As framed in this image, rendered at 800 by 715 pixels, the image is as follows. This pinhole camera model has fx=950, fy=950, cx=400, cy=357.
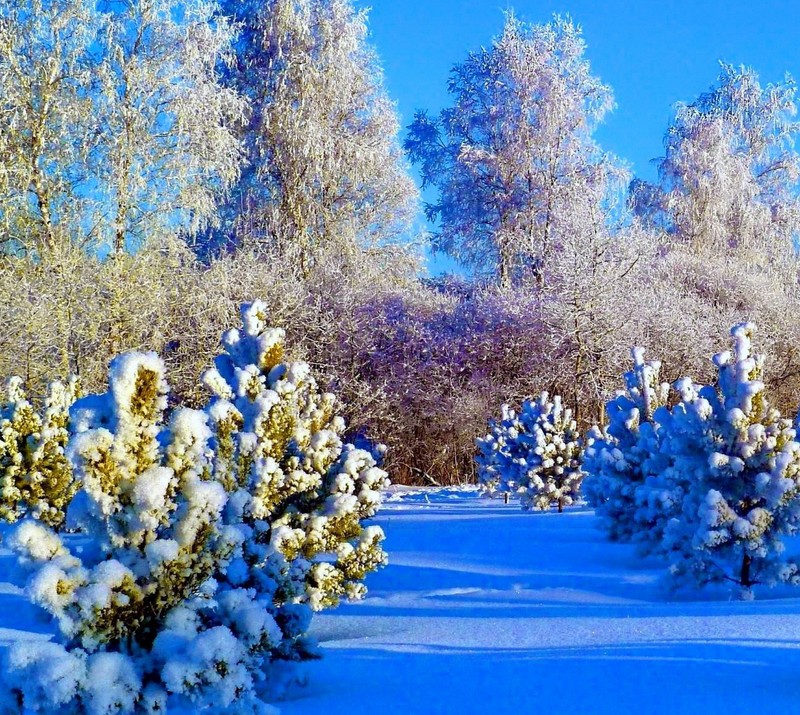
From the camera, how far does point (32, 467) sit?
1045cm

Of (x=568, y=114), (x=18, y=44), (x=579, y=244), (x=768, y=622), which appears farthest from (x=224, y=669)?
(x=568, y=114)

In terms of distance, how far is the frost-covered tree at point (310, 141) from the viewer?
67.3 ft

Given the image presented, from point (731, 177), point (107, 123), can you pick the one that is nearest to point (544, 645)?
point (107, 123)

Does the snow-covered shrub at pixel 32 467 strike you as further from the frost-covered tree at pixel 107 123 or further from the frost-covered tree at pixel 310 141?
the frost-covered tree at pixel 310 141

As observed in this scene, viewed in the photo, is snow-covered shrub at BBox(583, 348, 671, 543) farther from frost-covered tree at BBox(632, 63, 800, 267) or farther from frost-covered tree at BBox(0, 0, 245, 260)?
frost-covered tree at BBox(632, 63, 800, 267)

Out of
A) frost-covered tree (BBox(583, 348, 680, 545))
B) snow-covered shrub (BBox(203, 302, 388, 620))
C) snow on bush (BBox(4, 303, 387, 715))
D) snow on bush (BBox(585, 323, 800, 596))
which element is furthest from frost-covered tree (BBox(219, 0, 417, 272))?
snow on bush (BBox(4, 303, 387, 715))

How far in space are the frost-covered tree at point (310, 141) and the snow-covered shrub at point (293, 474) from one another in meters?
14.2

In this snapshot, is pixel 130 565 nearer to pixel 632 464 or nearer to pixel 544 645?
pixel 544 645

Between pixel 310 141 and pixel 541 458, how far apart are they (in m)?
10.3

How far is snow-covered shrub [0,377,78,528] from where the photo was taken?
34.0 ft

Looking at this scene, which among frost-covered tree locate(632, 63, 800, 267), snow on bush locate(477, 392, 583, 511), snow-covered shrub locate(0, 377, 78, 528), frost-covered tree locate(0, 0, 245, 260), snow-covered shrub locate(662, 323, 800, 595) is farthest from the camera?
Answer: frost-covered tree locate(632, 63, 800, 267)

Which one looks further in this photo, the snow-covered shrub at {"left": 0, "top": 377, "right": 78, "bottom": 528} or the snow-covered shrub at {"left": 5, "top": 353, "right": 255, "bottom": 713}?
the snow-covered shrub at {"left": 0, "top": 377, "right": 78, "bottom": 528}

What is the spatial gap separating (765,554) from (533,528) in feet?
12.2

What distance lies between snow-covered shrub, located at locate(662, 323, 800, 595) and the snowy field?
438mm
